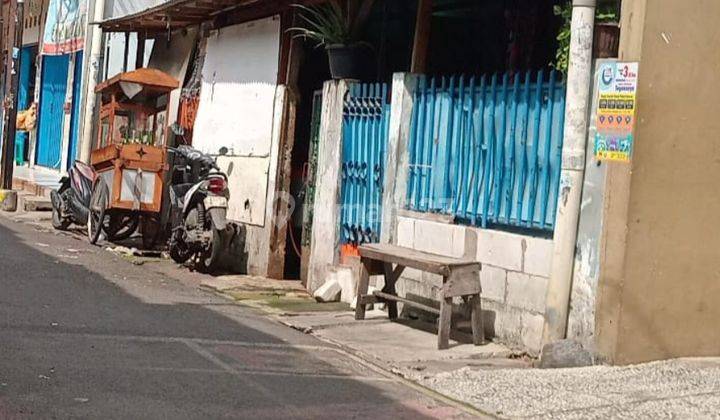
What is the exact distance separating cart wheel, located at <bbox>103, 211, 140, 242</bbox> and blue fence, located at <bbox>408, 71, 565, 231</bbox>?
6.13 meters

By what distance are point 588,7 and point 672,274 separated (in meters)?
2.06

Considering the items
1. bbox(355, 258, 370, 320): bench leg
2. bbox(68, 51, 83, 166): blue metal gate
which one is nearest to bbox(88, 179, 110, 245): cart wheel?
A: bbox(355, 258, 370, 320): bench leg

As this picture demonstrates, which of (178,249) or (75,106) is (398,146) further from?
(75,106)

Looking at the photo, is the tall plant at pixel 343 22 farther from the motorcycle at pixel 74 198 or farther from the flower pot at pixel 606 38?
the motorcycle at pixel 74 198

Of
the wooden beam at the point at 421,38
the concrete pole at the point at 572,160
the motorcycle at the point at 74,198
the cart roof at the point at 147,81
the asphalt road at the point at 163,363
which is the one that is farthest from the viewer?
the motorcycle at the point at 74,198

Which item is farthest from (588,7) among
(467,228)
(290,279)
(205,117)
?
(205,117)

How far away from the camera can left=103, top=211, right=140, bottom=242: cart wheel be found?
15.7 meters

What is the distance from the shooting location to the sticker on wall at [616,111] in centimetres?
787

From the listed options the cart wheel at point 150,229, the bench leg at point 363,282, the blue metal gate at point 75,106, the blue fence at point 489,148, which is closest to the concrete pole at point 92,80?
the blue metal gate at point 75,106

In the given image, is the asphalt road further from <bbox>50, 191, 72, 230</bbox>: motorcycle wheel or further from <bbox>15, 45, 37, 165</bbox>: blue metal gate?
<bbox>15, 45, 37, 165</bbox>: blue metal gate

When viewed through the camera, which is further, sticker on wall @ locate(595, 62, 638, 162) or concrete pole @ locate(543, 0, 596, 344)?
concrete pole @ locate(543, 0, 596, 344)

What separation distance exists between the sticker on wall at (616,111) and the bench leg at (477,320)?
67.3 inches

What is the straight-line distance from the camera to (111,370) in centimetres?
739

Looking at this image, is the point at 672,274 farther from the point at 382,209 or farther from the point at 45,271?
the point at 45,271
